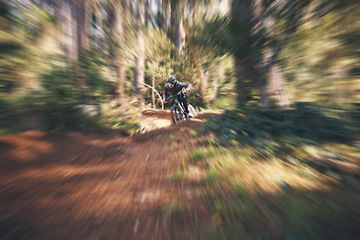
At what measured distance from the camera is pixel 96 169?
101 inches

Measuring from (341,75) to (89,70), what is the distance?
5.58 meters

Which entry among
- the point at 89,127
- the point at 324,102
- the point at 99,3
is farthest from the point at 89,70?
the point at 324,102

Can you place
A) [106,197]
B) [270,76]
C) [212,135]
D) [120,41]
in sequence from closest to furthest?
[106,197] → [270,76] → [212,135] → [120,41]

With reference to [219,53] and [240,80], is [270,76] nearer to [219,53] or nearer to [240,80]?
[240,80]

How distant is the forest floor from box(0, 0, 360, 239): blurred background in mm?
15

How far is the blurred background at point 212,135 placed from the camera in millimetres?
1454

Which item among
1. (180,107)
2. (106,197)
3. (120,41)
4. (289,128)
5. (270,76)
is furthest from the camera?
(180,107)

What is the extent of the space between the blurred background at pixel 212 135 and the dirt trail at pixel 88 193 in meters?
0.02

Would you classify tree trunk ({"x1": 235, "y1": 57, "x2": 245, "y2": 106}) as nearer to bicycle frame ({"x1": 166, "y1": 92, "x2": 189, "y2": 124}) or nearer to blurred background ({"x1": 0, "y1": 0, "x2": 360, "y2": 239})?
blurred background ({"x1": 0, "y1": 0, "x2": 360, "y2": 239})

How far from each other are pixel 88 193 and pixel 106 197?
0.25m

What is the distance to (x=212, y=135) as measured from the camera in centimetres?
421

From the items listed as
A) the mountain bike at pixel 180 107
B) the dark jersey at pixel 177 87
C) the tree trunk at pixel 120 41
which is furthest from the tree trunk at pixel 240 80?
the tree trunk at pixel 120 41

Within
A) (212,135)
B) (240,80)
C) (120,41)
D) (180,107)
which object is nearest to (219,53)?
(240,80)

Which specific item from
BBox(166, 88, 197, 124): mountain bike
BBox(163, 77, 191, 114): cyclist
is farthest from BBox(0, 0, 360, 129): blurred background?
BBox(166, 88, 197, 124): mountain bike
